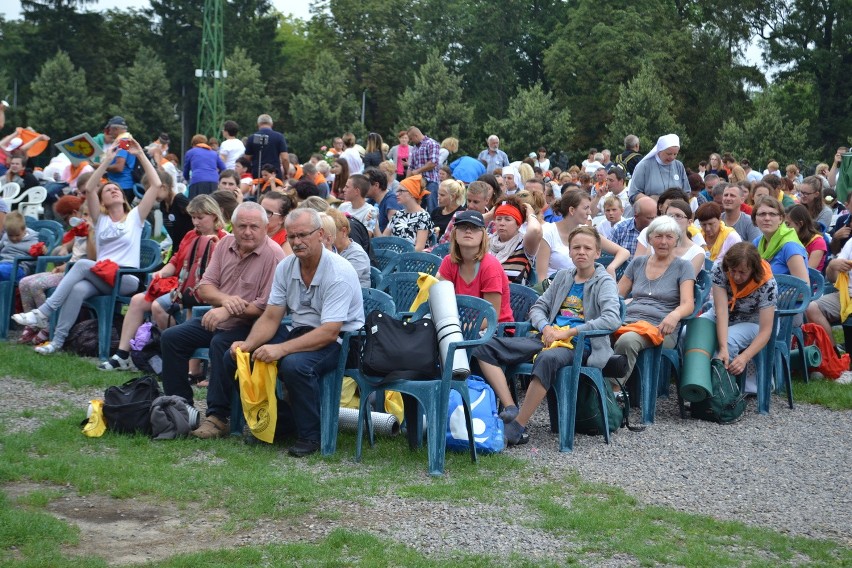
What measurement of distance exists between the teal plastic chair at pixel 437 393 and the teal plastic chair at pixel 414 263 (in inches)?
95.9

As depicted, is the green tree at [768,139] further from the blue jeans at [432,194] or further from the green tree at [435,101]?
the blue jeans at [432,194]

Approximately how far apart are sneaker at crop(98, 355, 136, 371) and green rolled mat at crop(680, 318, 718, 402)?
414 cm

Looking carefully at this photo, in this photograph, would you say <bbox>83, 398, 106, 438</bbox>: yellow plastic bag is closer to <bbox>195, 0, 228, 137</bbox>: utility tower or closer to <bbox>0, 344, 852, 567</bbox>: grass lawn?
<bbox>0, 344, 852, 567</bbox>: grass lawn

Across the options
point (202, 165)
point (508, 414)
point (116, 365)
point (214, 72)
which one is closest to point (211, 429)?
point (508, 414)

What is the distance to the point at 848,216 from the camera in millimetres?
10586

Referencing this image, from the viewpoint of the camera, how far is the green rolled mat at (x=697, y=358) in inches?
279

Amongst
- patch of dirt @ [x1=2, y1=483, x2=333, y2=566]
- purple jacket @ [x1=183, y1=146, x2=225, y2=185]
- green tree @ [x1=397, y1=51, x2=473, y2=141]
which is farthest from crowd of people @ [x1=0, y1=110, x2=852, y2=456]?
green tree @ [x1=397, y1=51, x2=473, y2=141]

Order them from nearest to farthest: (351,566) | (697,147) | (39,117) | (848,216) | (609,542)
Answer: (351,566) < (609,542) < (848,216) < (697,147) < (39,117)

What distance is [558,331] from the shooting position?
21.4 feet

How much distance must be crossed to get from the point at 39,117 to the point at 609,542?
54491mm

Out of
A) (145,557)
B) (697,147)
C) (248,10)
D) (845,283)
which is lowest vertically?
(145,557)

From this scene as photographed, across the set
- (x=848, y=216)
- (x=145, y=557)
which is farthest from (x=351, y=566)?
(x=848, y=216)

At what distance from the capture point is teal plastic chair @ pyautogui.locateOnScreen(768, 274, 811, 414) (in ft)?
24.6

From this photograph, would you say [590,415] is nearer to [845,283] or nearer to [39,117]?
[845,283]
